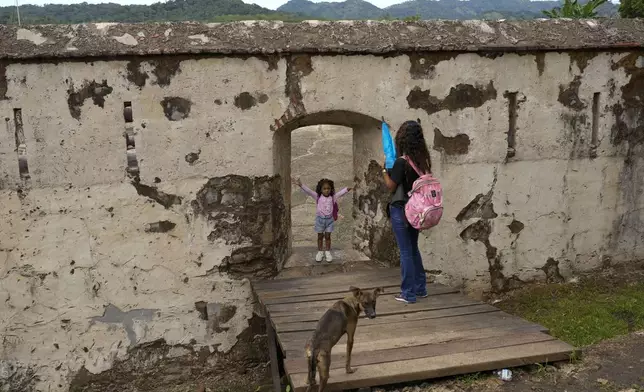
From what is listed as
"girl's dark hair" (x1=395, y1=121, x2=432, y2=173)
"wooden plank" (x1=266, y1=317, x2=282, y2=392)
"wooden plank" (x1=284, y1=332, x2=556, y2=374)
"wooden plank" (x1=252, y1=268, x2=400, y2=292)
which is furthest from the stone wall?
"wooden plank" (x1=284, y1=332, x2=556, y2=374)

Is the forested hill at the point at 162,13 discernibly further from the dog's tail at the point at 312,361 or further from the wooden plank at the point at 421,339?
the dog's tail at the point at 312,361

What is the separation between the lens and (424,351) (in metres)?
3.85

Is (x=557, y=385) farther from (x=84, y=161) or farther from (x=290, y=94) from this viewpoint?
(x=84, y=161)

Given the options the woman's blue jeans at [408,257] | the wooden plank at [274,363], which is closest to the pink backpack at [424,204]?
the woman's blue jeans at [408,257]

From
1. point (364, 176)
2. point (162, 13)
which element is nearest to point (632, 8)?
point (364, 176)

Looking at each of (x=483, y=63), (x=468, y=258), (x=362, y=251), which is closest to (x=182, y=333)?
(x=362, y=251)

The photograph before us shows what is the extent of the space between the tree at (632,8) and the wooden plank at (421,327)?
17.9 meters

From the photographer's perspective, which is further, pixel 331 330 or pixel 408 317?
pixel 408 317

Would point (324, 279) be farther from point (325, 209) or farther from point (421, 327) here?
point (421, 327)

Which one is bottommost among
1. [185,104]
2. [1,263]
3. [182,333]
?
[182,333]

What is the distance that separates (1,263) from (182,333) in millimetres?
1664

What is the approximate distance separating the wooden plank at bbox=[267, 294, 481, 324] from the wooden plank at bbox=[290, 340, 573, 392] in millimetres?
829

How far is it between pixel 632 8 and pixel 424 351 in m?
19.4

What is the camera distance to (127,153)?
513 cm
